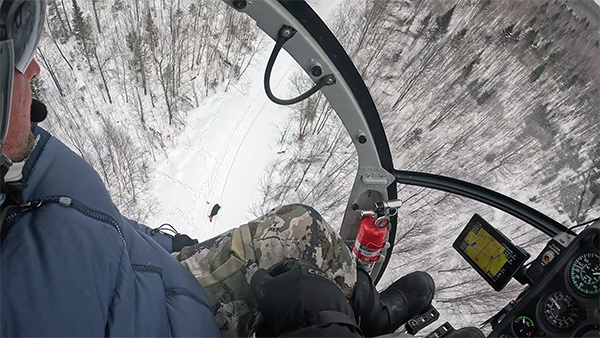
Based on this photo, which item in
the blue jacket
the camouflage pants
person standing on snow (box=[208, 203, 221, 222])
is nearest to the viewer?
the blue jacket

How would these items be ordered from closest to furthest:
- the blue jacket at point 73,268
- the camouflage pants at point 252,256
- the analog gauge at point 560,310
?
the blue jacket at point 73,268 < the camouflage pants at point 252,256 < the analog gauge at point 560,310

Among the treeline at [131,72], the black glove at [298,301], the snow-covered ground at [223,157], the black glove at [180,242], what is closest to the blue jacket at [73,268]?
the black glove at [298,301]

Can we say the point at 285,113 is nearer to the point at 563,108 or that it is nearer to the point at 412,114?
the point at 412,114

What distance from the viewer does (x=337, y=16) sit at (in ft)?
23.7

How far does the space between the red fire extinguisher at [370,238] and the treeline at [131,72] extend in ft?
16.2

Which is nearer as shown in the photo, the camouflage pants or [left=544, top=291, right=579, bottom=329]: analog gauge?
the camouflage pants

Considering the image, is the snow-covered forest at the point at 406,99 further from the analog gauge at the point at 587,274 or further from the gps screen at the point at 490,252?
the analog gauge at the point at 587,274

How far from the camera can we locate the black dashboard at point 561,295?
129 cm

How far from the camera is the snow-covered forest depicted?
6.64 meters

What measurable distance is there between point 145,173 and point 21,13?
6.01 m

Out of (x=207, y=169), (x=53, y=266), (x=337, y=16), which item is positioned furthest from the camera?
(x=337, y=16)

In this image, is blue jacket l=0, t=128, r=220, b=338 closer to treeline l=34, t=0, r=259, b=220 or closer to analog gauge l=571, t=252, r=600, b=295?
analog gauge l=571, t=252, r=600, b=295

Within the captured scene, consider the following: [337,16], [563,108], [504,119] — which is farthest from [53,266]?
[563,108]


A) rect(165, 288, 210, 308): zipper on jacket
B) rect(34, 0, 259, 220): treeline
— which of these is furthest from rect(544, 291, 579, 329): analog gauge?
rect(34, 0, 259, 220): treeline
